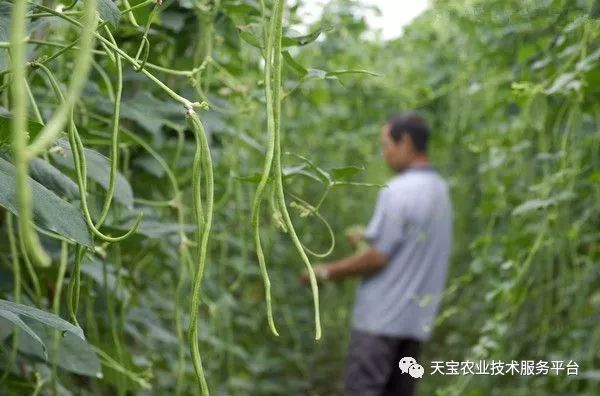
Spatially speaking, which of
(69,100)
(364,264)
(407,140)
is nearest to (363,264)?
(364,264)

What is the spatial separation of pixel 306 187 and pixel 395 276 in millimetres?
662

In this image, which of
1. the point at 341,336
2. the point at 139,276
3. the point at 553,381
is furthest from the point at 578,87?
the point at 341,336

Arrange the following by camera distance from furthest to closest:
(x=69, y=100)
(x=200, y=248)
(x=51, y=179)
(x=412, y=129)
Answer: (x=412, y=129), (x=51, y=179), (x=200, y=248), (x=69, y=100)

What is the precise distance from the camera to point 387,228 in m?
1.89

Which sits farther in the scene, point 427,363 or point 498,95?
point 427,363

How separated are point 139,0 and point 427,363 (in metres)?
2.37

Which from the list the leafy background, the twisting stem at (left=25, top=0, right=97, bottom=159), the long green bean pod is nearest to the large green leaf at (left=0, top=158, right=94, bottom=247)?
the leafy background

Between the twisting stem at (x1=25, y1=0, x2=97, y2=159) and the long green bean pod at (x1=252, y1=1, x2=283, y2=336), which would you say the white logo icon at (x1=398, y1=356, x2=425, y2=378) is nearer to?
the long green bean pod at (x1=252, y1=1, x2=283, y2=336)

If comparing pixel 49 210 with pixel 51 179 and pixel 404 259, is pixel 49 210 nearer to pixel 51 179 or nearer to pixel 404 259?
pixel 51 179

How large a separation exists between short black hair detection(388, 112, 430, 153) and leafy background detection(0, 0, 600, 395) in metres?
0.12

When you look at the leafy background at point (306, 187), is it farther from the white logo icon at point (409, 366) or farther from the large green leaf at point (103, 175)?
the white logo icon at point (409, 366)

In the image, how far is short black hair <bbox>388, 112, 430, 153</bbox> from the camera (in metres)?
1.99

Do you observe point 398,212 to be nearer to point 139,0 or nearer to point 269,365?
point 269,365

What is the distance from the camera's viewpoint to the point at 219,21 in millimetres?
1041
